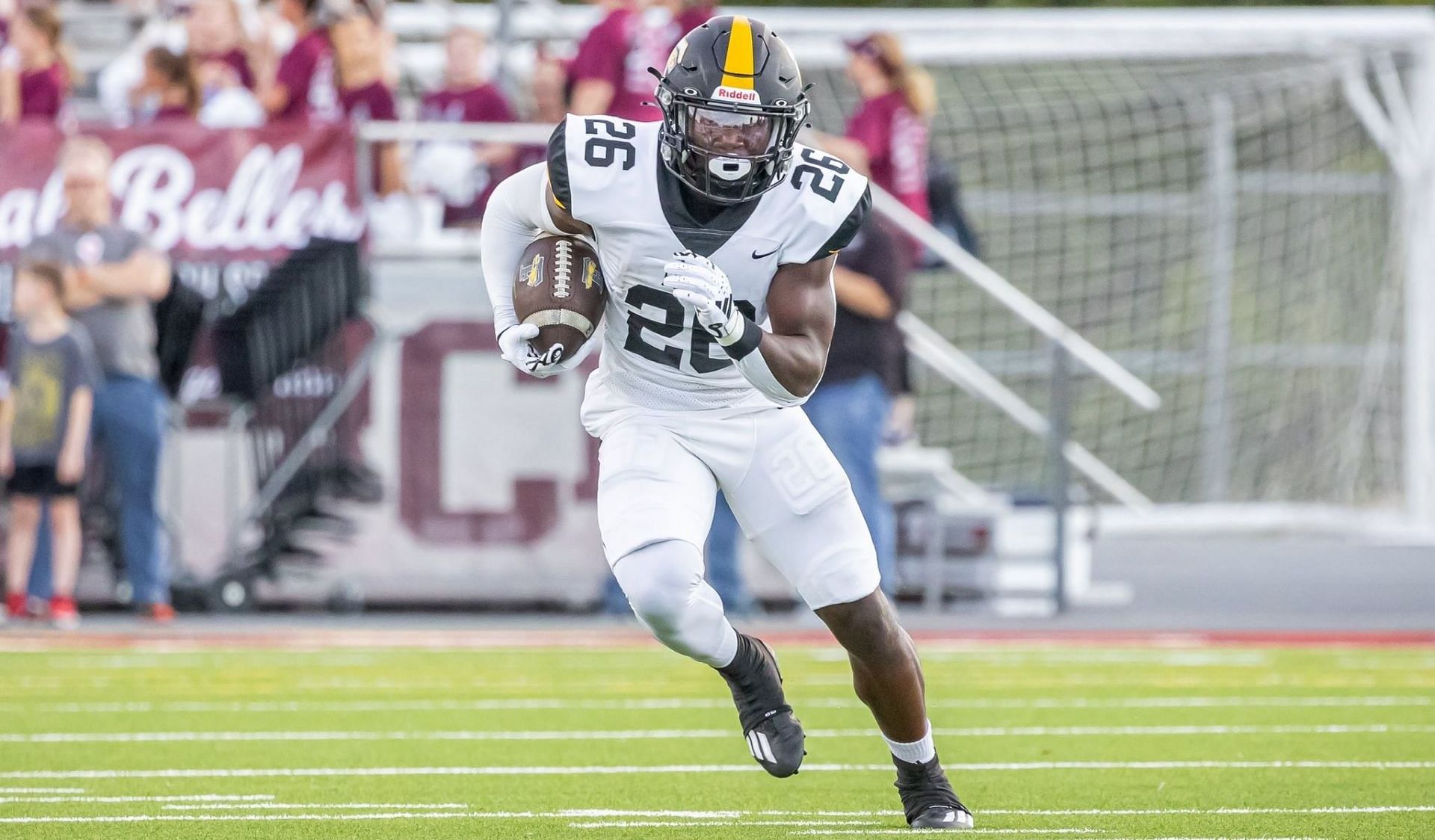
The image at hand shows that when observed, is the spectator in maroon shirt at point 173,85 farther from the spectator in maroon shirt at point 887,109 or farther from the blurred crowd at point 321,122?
the spectator in maroon shirt at point 887,109

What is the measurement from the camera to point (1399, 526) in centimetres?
1237

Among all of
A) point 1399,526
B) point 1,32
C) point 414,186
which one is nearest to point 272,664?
point 414,186

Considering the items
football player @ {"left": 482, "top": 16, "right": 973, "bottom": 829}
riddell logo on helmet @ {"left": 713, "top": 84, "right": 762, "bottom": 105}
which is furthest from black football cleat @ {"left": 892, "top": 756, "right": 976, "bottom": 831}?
riddell logo on helmet @ {"left": 713, "top": 84, "right": 762, "bottom": 105}

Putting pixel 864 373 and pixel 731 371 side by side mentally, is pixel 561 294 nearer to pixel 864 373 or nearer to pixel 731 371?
pixel 731 371

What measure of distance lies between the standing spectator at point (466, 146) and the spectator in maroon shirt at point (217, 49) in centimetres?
97

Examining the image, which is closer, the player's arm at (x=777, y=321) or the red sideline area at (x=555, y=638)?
the player's arm at (x=777, y=321)

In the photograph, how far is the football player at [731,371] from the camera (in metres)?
4.40

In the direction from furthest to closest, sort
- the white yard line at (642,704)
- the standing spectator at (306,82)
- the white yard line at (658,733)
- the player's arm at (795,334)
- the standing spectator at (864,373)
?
the standing spectator at (306,82) → the standing spectator at (864,373) → the white yard line at (642,704) → the white yard line at (658,733) → the player's arm at (795,334)

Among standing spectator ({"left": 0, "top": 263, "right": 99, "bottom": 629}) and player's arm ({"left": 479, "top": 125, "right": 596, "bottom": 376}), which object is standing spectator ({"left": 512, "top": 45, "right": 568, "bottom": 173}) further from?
player's arm ({"left": 479, "top": 125, "right": 596, "bottom": 376})

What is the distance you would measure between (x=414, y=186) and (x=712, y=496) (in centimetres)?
560

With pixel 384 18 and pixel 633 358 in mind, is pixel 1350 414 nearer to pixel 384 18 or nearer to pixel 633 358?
pixel 384 18

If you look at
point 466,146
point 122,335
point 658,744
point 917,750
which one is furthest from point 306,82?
point 917,750

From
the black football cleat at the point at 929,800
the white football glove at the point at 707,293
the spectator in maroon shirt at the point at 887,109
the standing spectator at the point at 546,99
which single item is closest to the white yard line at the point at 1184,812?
the black football cleat at the point at 929,800

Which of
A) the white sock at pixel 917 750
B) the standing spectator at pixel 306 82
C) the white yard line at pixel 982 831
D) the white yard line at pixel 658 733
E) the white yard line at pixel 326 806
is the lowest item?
the white yard line at pixel 658 733
